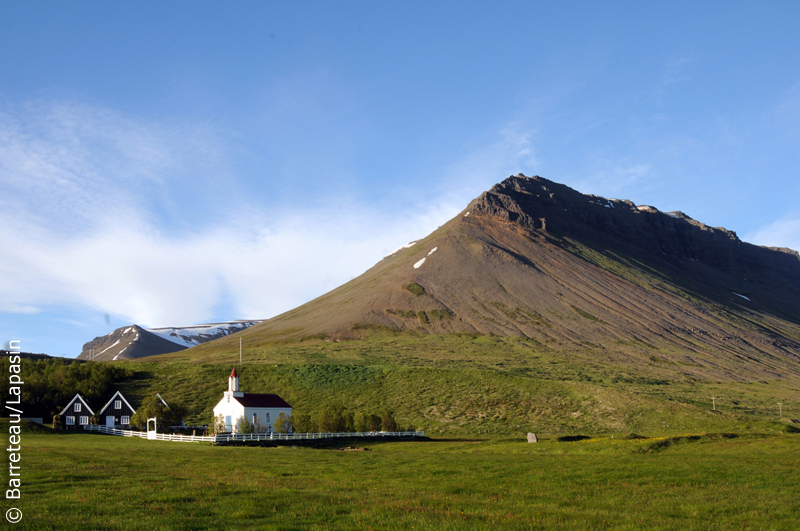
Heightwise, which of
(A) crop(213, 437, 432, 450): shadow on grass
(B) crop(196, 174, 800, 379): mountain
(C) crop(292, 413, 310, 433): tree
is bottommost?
(A) crop(213, 437, 432, 450): shadow on grass

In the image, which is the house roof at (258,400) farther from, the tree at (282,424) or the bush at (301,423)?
the bush at (301,423)

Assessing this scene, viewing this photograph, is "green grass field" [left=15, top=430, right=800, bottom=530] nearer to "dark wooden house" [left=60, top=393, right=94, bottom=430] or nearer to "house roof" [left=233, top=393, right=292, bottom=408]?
"house roof" [left=233, top=393, right=292, bottom=408]

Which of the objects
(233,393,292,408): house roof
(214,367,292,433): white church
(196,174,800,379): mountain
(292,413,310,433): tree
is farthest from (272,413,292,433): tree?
(196,174,800,379): mountain

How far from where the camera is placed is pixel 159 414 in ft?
202

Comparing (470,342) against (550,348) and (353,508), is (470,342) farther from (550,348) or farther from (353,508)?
(353,508)

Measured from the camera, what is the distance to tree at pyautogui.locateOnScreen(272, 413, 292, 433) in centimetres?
6091

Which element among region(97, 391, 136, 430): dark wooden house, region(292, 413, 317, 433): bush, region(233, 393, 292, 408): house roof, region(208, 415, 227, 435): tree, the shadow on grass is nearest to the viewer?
the shadow on grass

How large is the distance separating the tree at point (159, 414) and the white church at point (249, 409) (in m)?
4.55

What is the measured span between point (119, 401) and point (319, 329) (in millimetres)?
88581

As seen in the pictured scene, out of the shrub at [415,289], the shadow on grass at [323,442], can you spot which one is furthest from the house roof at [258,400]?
the shrub at [415,289]

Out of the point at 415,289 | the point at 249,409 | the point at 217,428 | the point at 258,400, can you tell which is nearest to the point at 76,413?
the point at 217,428

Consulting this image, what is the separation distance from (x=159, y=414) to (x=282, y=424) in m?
13.5

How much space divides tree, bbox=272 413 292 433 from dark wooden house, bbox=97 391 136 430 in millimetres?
21442

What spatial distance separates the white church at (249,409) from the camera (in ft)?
200
